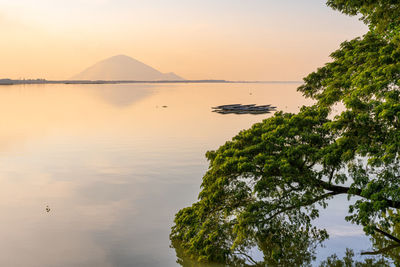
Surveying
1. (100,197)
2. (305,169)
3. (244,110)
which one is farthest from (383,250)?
(244,110)

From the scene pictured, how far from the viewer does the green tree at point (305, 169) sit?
13.4m

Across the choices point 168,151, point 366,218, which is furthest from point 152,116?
point 366,218

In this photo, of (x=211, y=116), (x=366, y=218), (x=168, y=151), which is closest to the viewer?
(x=366, y=218)

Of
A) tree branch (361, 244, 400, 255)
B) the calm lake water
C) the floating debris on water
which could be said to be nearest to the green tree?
tree branch (361, 244, 400, 255)

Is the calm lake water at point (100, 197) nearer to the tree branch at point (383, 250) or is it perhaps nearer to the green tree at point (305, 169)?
the tree branch at point (383, 250)

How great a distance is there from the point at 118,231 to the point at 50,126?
141ft

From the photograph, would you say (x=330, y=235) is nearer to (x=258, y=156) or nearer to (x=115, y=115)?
(x=258, y=156)

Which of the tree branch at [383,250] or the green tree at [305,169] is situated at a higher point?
the green tree at [305,169]

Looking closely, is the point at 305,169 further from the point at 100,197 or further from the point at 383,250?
the point at 100,197

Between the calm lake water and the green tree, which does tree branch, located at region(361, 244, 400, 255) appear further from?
the green tree

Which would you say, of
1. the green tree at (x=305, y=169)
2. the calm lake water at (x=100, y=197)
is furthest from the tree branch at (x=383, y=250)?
the green tree at (x=305, y=169)

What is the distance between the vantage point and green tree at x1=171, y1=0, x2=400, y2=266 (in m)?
13.4

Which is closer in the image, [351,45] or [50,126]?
[351,45]

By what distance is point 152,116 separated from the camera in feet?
236
